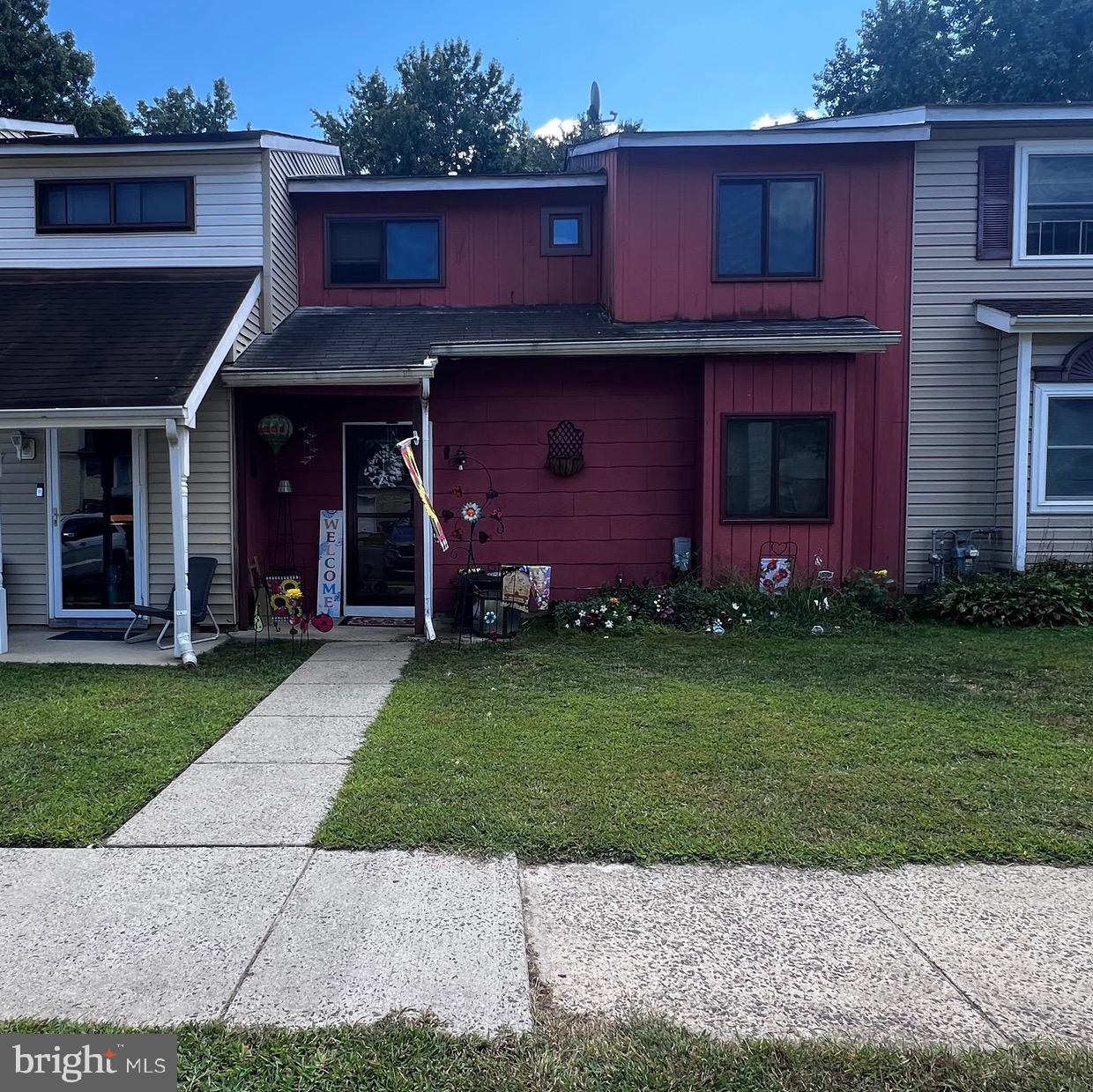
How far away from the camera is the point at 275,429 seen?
28.3 ft

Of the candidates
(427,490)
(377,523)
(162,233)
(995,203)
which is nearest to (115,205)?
(162,233)

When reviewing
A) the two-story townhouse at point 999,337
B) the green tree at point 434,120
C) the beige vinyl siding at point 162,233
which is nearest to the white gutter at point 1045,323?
the two-story townhouse at point 999,337

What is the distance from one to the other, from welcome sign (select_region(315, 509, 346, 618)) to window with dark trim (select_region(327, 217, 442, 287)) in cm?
318

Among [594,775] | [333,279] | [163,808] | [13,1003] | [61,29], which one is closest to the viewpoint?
[13,1003]

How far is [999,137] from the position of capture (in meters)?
9.34

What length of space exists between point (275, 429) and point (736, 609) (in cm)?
520

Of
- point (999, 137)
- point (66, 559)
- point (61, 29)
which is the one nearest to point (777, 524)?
point (999, 137)

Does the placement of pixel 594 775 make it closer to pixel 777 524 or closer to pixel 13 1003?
pixel 13 1003

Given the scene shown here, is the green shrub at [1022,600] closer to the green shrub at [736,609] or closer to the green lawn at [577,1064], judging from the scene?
the green shrub at [736,609]

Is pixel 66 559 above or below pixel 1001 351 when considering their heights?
below

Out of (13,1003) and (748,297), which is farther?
(748,297)

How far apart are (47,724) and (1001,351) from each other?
10010 millimetres

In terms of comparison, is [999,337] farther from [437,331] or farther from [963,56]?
[963,56]

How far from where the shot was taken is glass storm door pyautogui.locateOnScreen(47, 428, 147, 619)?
8555 millimetres
